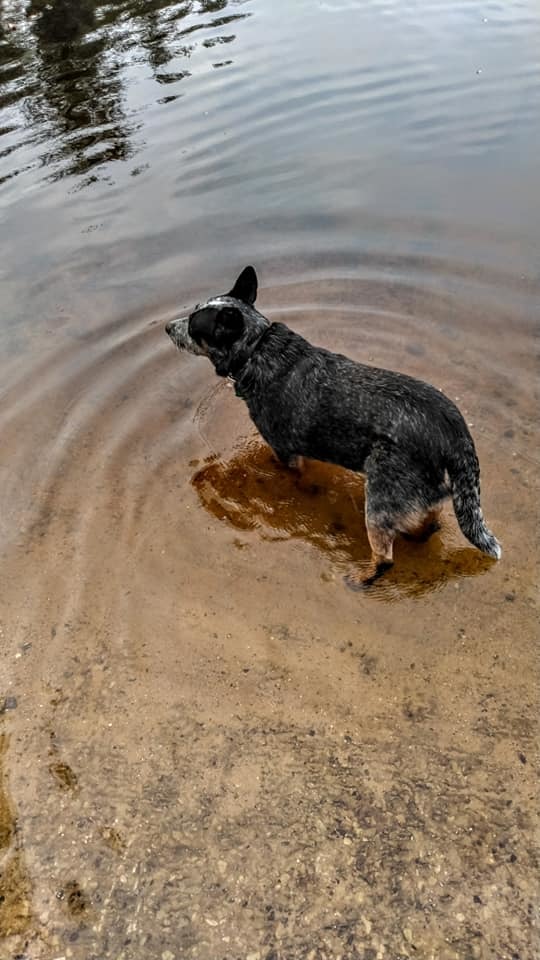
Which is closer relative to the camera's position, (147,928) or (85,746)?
(147,928)

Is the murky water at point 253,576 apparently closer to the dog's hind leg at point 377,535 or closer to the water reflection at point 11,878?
the water reflection at point 11,878

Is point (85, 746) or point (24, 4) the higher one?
point (24, 4)

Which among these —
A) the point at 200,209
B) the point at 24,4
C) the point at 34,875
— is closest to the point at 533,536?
the point at 34,875

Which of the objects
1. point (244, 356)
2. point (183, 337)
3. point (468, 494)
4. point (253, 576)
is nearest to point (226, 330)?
point (244, 356)

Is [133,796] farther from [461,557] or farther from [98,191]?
[98,191]

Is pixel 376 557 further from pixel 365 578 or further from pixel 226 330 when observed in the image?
pixel 226 330

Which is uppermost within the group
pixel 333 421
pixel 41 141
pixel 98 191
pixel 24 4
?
pixel 24 4

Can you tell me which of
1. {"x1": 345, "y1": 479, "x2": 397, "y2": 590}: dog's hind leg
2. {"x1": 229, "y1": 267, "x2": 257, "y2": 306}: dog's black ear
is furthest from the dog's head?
{"x1": 345, "y1": 479, "x2": 397, "y2": 590}: dog's hind leg
